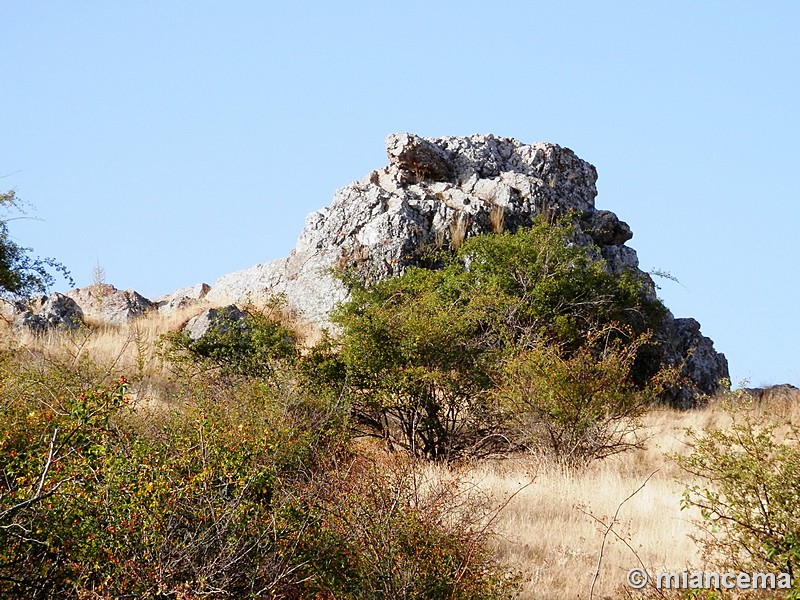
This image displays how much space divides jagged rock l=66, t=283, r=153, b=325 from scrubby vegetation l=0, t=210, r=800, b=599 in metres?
4.42

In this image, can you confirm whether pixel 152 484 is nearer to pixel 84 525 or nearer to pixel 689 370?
pixel 84 525

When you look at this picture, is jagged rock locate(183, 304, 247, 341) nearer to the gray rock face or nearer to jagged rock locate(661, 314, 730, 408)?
the gray rock face

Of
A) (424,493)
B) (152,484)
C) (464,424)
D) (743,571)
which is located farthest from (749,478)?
A: (464,424)

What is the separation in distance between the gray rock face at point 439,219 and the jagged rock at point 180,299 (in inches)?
28.5

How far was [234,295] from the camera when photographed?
28219mm

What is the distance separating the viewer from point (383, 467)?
9.70m

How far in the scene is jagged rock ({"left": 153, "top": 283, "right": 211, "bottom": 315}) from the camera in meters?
26.7

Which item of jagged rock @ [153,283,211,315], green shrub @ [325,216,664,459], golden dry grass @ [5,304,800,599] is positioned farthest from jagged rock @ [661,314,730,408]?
jagged rock @ [153,283,211,315]

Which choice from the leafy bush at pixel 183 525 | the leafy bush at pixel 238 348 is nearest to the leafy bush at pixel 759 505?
the leafy bush at pixel 183 525

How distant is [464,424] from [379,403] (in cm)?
138

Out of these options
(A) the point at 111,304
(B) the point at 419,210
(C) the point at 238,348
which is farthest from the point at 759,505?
(A) the point at 111,304

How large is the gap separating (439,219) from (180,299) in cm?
839

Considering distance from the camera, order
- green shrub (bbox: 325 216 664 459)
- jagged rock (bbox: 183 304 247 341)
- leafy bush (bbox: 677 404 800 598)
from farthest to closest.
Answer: jagged rock (bbox: 183 304 247 341) → green shrub (bbox: 325 216 664 459) → leafy bush (bbox: 677 404 800 598)

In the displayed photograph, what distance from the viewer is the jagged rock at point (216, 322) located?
57.5ft
